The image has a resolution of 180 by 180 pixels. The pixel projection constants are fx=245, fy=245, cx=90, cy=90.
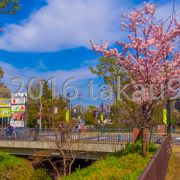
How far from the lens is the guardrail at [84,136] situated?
55.8 feet

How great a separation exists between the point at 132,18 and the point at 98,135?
443 inches

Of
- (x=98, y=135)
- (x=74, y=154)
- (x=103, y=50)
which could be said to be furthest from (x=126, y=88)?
(x=98, y=135)

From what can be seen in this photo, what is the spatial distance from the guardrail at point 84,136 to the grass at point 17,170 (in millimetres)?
2155

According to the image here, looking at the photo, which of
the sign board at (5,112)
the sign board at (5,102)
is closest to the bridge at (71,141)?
the sign board at (5,112)

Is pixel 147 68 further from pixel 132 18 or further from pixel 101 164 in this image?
pixel 101 164

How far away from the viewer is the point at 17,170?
64.5ft

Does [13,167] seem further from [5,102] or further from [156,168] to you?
[5,102]

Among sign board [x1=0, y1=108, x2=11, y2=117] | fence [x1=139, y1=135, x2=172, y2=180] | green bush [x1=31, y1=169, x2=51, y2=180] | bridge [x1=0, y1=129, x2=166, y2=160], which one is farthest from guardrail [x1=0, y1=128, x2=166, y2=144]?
A: sign board [x1=0, y1=108, x2=11, y2=117]

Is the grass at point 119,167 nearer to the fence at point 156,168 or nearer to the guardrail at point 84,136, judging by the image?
the fence at point 156,168

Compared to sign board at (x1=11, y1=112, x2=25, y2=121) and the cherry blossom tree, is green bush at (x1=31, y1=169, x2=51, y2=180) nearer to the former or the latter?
the cherry blossom tree

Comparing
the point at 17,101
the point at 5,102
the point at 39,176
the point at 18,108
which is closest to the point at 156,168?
the point at 39,176

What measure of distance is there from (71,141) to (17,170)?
636 centimetres

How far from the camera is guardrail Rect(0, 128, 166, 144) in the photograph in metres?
17.0

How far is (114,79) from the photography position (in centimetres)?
1388
